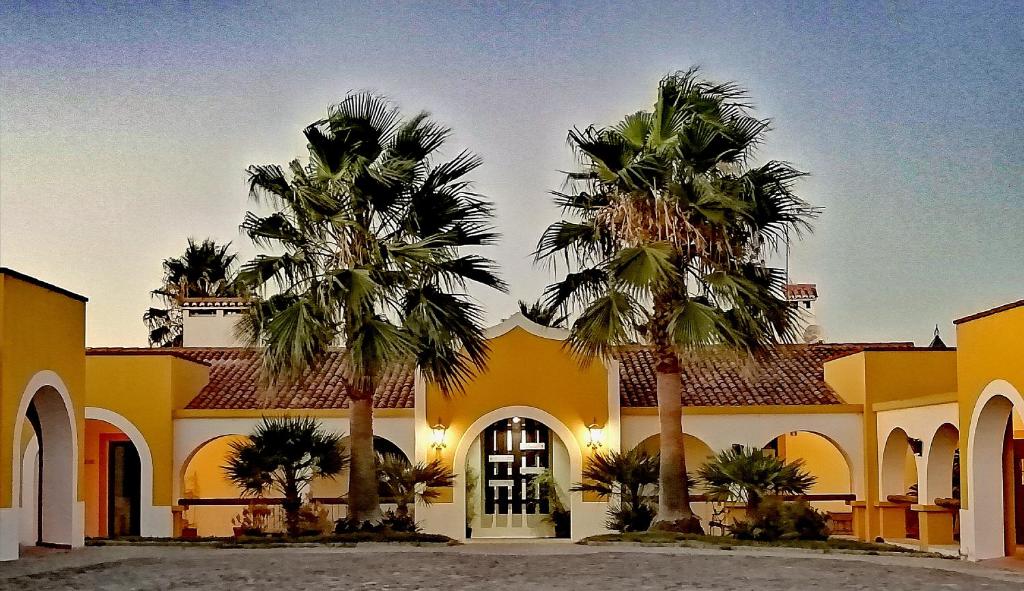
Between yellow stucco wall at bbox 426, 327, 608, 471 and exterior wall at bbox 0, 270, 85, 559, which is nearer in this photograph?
exterior wall at bbox 0, 270, 85, 559

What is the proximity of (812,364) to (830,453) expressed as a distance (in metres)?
2.05

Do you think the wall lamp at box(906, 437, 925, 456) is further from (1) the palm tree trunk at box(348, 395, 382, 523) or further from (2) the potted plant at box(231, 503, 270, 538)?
(2) the potted plant at box(231, 503, 270, 538)

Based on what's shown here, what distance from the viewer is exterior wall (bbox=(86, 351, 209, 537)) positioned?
23797 mm

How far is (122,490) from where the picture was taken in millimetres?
26156

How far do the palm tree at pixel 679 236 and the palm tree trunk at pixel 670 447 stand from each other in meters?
0.02

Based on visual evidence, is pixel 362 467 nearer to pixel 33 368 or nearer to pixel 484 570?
pixel 33 368

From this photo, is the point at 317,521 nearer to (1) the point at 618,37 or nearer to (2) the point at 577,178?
(2) the point at 577,178

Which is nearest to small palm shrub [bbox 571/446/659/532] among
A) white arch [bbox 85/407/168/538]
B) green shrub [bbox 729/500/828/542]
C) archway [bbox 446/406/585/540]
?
→ archway [bbox 446/406/585/540]

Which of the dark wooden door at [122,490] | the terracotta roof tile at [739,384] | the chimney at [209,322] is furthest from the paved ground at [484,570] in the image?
the chimney at [209,322]

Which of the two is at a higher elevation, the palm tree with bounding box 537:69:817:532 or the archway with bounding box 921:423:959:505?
A: the palm tree with bounding box 537:69:817:532

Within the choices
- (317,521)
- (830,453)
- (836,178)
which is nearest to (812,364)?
(830,453)

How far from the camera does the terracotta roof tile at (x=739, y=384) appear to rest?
24719 millimetres

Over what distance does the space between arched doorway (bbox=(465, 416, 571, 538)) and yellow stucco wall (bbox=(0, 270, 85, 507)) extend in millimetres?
8364

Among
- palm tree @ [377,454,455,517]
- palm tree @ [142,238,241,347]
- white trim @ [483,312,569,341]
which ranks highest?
palm tree @ [142,238,241,347]
